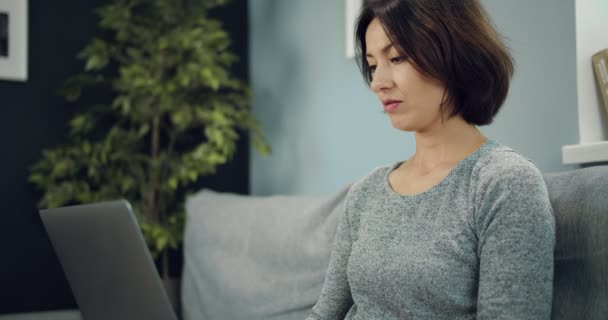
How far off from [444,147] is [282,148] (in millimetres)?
1967

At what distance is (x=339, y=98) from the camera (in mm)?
2855

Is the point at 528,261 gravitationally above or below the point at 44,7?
below

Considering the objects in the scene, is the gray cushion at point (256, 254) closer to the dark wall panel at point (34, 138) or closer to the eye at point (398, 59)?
the dark wall panel at point (34, 138)

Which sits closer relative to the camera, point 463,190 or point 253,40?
point 463,190

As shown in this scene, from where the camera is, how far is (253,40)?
3.58 meters

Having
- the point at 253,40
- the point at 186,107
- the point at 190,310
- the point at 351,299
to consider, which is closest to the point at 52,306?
the point at 190,310

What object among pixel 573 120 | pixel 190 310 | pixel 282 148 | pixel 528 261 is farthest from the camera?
pixel 282 148

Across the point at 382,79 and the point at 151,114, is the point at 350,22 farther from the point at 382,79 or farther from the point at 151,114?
the point at 382,79

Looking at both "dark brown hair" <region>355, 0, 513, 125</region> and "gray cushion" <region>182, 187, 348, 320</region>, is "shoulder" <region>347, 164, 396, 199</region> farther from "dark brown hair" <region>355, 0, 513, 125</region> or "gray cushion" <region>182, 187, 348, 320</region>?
"gray cushion" <region>182, 187, 348, 320</region>

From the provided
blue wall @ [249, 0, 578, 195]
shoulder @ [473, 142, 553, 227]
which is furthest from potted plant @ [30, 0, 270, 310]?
shoulder @ [473, 142, 553, 227]

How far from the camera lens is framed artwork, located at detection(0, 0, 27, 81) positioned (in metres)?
2.99

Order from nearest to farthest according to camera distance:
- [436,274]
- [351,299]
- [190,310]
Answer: [436,274] < [351,299] < [190,310]

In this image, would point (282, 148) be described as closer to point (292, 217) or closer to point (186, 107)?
point (186, 107)

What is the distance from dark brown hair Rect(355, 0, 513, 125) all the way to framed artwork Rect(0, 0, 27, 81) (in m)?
2.13
